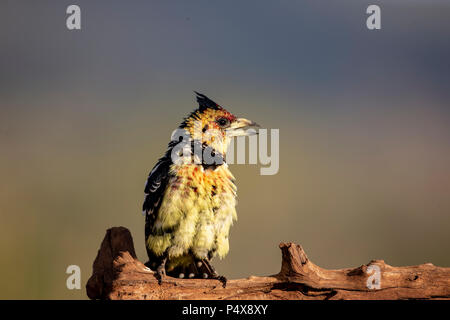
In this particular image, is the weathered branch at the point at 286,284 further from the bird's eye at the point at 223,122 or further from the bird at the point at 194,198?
the bird's eye at the point at 223,122

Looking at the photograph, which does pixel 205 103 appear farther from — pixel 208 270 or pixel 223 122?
pixel 208 270

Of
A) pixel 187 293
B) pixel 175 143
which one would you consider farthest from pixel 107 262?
pixel 175 143

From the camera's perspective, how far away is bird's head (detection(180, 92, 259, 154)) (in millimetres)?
3604

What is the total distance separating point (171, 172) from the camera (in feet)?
11.3

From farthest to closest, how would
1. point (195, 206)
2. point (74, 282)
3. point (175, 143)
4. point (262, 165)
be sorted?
point (262, 165)
point (74, 282)
point (175, 143)
point (195, 206)

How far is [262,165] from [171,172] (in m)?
1.97

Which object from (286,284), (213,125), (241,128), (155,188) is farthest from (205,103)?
(286,284)

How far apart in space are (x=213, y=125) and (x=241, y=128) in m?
0.22

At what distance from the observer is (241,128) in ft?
12.1

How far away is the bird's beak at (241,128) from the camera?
3.67 metres

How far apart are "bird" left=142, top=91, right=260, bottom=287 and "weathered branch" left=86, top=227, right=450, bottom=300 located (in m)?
0.11

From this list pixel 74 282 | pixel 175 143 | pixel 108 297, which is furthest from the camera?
pixel 74 282

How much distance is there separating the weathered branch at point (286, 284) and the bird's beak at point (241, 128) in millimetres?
940

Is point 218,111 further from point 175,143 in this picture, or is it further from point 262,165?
point 262,165
